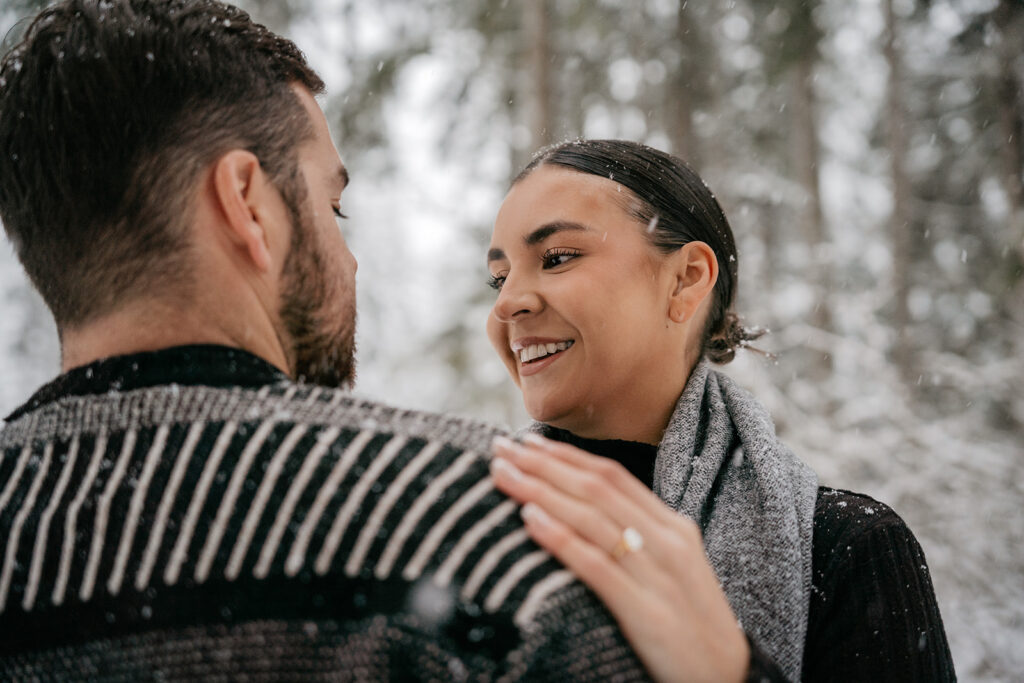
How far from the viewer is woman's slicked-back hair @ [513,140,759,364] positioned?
2.32 metres

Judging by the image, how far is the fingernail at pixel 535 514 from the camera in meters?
0.99

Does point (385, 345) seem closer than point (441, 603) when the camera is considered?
No

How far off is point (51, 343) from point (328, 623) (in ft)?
28.2

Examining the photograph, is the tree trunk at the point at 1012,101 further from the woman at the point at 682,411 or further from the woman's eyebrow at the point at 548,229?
the woman's eyebrow at the point at 548,229

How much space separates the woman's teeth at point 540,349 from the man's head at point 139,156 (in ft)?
3.36

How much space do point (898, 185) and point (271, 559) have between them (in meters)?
11.7

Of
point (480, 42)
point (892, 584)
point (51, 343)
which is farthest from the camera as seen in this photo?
point (480, 42)

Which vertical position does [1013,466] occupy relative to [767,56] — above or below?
below

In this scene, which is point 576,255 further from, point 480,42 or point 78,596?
point 480,42

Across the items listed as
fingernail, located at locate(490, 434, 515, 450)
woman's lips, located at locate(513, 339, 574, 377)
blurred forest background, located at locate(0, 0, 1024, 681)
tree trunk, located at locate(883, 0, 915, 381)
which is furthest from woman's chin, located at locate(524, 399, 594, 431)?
tree trunk, located at locate(883, 0, 915, 381)

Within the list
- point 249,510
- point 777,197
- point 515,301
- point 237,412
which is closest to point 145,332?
point 237,412

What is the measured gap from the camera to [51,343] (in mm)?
7969

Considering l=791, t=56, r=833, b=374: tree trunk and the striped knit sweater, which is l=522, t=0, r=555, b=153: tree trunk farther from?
the striped knit sweater

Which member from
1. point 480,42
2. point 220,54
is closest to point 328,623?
point 220,54
